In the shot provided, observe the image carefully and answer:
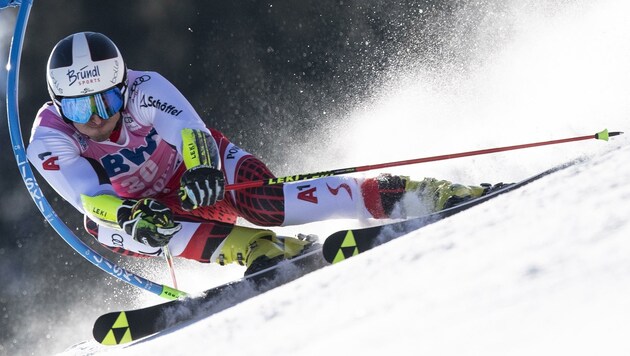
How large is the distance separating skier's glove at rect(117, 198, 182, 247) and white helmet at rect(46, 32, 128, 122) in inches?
21.9

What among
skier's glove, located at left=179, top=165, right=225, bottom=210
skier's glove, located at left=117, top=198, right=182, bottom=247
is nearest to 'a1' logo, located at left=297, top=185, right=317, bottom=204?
skier's glove, located at left=179, top=165, right=225, bottom=210

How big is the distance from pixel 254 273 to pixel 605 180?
2006 mm

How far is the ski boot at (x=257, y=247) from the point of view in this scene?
3820 millimetres

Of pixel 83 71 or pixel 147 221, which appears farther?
pixel 83 71

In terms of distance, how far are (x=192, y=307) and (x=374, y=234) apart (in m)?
0.90

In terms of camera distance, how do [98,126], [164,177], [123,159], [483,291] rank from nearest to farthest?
[483,291] < [98,126] < [123,159] < [164,177]

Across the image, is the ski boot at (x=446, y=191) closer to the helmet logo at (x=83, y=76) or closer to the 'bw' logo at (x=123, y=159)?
the 'bw' logo at (x=123, y=159)

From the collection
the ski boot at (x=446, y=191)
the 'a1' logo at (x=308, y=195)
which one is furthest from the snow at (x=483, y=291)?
the 'a1' logo at (x=308, y=195)

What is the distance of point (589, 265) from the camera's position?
1.54m

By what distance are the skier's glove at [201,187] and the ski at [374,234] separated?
55cm

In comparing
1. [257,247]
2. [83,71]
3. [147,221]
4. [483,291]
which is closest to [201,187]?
[147,221]

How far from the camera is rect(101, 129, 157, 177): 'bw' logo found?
4121 millimetres

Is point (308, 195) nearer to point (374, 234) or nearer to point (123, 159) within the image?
point (374, 234)

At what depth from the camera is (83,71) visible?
12.5 feet
